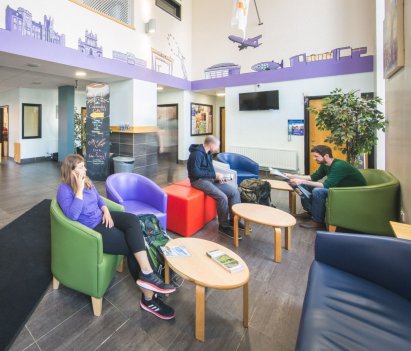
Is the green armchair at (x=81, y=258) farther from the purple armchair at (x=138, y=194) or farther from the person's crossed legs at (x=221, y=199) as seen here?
the person's crossed legs at (x=221, y=199)

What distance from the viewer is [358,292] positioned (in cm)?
146

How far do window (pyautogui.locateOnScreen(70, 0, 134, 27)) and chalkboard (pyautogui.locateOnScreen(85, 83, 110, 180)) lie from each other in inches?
62.7

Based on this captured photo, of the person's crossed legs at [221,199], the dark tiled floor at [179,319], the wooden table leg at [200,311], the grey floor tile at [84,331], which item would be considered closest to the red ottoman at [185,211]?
the person's crossed legs at [221,199]

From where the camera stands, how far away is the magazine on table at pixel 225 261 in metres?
1.71

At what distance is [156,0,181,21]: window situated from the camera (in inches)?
283

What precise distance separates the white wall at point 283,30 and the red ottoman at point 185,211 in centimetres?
542

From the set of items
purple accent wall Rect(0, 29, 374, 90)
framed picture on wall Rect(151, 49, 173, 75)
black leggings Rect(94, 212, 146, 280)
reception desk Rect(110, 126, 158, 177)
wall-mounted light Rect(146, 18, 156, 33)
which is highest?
wall-mounted light Rect(146, 18, 156, 33)

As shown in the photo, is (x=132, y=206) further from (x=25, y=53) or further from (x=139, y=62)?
(x=139, y=62)

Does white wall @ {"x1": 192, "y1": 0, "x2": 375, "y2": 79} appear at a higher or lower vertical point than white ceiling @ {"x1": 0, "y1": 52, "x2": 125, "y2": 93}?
higher

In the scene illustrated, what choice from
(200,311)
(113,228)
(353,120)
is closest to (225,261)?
(200,311)

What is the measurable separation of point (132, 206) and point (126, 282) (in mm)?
883

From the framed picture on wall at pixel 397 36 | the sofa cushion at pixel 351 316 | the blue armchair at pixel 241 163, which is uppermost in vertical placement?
the framed picture on wall at pixel 397 36

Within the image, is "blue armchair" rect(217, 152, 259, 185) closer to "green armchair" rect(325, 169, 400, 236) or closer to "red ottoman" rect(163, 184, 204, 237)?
"red ottoman" rect(163, 184, 204, 237)

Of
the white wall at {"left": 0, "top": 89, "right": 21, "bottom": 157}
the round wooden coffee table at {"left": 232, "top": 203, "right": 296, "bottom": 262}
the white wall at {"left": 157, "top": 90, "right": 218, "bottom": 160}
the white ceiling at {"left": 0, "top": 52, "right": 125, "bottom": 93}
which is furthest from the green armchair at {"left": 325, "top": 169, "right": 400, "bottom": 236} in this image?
the white wall at {"left": 0, "top": 89, "right": 21, "bottom": 157}
